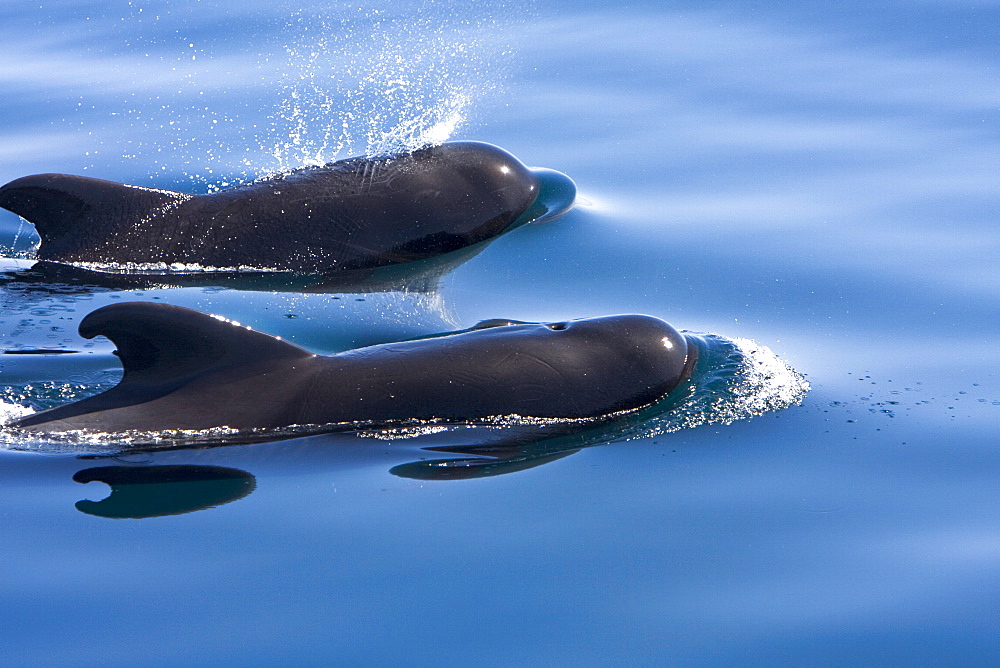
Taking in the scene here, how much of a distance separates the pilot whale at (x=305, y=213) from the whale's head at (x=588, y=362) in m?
2.75

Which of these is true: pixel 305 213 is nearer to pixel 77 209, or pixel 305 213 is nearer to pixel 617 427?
pixel 77 209

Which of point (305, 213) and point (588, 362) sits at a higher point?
point (305, 213)

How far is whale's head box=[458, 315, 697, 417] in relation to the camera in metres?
6.96

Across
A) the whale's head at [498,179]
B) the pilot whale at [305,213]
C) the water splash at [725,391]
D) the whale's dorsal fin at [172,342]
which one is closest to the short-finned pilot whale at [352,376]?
the whale's dorsal fin at [172,342]

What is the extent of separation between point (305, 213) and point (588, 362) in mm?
3656

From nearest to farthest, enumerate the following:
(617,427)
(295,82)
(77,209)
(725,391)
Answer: (617,427) → (725,391) → (77,209) → (295,82)

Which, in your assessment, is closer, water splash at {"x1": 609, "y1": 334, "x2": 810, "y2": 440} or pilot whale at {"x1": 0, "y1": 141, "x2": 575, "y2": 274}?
water splash at {"x1": 609, "y1": 334, "x2": 810, "y2": 440}

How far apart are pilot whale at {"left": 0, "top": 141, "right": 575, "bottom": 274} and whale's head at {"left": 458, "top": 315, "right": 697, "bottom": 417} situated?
2747 millimetres

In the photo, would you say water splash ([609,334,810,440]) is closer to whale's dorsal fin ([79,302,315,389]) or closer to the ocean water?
the ocean water

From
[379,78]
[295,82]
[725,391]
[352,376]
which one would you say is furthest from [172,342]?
[379,78]

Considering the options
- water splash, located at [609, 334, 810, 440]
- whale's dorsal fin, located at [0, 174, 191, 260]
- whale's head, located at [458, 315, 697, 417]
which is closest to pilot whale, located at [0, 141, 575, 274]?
whale's dorsal fin, located at [0, 174, 191, 260]

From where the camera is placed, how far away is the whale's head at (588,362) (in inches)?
274

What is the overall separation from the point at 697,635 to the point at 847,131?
8412 mm

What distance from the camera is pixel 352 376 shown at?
6.79 metres
